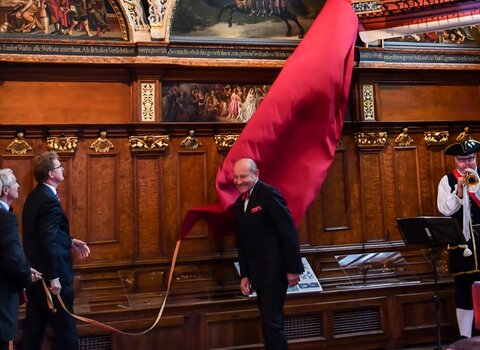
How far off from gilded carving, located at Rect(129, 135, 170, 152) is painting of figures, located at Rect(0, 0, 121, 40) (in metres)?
1.28

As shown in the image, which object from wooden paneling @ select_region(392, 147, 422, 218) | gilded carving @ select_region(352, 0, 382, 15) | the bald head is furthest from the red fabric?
wooden paneling @ select_region(392, 147, 422, 218)

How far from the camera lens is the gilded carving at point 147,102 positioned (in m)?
6.23

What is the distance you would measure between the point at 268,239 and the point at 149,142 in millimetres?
2716

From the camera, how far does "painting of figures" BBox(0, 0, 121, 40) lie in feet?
20.1

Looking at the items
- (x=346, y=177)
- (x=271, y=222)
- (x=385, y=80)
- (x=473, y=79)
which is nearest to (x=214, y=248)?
(x=346, y=177)

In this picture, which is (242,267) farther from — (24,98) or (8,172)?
(24,98)

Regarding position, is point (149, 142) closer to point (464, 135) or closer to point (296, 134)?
point (296, 134)

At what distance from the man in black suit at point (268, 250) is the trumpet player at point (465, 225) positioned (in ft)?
7.08

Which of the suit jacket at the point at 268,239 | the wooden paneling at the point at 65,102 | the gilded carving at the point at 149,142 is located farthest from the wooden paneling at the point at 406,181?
the wooden paneling at the point at 65,102

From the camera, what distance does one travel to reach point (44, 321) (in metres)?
4.14

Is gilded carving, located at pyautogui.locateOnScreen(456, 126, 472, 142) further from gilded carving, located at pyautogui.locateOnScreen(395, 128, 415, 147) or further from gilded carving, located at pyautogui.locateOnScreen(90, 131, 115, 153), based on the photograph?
gilded carving, located at pyautogui.locateOnScreen(90, 131, 115, 153)

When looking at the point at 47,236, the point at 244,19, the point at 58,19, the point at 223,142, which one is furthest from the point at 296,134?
the point at 58,19

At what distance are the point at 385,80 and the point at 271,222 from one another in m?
3.76

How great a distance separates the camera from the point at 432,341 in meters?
5.49
